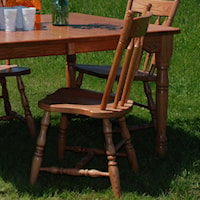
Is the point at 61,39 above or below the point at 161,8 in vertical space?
above

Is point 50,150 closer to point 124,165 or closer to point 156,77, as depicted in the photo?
point 124,165

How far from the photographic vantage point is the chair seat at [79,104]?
127 inches

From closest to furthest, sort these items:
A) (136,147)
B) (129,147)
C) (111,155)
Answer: (111,155) → (129,147) → (136,147)

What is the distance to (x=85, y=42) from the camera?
10.8ft

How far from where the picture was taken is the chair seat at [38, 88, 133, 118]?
10.6 ft

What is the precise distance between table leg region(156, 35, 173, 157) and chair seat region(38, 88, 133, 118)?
46 centimetres

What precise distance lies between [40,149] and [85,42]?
635 millimetres

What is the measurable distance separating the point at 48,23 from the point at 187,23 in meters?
4.27

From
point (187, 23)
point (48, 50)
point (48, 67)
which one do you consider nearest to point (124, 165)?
point (48, 50)

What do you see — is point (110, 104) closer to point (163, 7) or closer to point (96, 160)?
point (96, 160)

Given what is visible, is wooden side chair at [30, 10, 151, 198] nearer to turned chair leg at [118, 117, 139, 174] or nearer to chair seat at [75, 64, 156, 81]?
turned chair leg at [118, 117, 139, 174]

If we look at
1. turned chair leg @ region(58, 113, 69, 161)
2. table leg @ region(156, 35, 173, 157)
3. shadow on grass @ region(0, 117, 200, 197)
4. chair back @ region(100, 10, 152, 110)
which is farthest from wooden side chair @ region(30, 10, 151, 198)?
table leg @ region(156, 35, 173, 157)

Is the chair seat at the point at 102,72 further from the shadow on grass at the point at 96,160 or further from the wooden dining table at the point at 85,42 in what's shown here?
the shadow on grass at the point at 96,160

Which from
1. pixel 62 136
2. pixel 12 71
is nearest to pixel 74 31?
pixel 62 136
